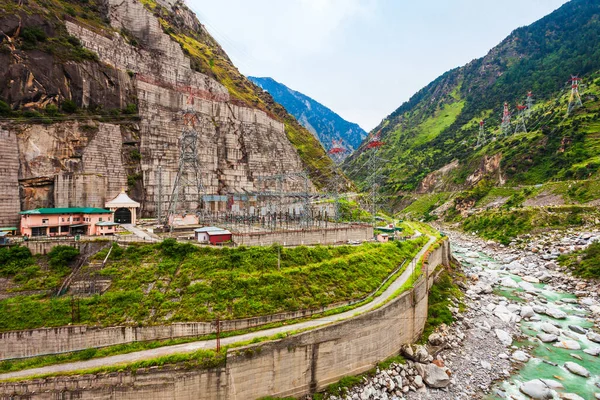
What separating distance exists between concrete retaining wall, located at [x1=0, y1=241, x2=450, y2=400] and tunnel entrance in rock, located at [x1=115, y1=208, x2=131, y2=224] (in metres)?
23.3

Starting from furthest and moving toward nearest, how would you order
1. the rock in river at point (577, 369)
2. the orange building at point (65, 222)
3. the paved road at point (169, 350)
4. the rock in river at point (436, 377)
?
the orange building at point (65, 222) < the rock in river at point (577, 369) < the rock in river at point (436, 377) < the paved road at point (169, 350)

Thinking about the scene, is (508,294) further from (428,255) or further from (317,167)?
(317,167)

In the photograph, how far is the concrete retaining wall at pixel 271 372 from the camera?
13.6 m

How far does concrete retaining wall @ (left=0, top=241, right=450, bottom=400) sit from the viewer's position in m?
13.6

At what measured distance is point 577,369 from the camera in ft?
64.0

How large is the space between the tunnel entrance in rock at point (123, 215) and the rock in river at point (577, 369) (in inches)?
1700

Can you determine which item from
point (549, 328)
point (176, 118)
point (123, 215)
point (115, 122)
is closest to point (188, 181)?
point (176, 118)

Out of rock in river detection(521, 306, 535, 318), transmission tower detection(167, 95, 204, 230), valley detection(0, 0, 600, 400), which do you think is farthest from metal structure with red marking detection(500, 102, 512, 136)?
transmission tower detection(167, 95, 204, 230)

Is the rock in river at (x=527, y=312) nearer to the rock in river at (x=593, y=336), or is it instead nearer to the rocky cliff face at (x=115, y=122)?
the rock in river at (x=593, y=336)

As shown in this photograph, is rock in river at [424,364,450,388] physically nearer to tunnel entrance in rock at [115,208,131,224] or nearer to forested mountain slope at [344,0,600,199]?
tunnel entrance in rock at [115,208,131,224]

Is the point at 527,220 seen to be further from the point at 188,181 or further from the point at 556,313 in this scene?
the point at 188,181

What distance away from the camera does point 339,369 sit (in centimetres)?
1808

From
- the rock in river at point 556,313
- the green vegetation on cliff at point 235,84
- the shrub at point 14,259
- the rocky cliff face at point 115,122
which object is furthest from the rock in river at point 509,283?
the shrub at point 14,259

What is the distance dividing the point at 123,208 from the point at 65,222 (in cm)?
A: 727
